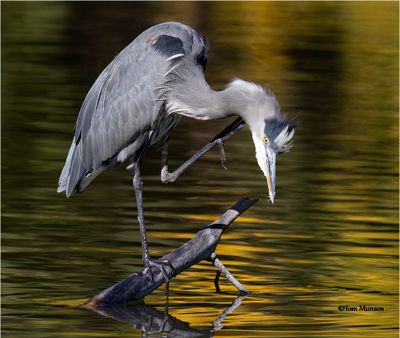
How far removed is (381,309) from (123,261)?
7.02 ft

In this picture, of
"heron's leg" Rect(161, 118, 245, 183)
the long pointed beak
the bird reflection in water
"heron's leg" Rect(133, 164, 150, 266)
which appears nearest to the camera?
the bird reflection in water

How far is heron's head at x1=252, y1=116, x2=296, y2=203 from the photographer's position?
30.9ft

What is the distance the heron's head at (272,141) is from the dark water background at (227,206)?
977mm

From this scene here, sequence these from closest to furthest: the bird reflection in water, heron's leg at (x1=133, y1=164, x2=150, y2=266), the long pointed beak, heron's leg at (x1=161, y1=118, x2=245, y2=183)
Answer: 1. the bird reflection in water
2. the long pointed beak
3. heron's leg at (x1=133, y1=164, x2=150, y2=266)
4. heron's leg at (x1=161, y1=118, x2=245, y2=183)

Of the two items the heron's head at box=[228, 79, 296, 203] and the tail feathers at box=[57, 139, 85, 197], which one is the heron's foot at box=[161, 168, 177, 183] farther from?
the heron's head at box=[228, 79, 296, 203]

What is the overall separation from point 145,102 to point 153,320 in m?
1.74

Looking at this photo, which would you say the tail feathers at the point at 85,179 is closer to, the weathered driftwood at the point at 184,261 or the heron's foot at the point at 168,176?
the heron's foot at the point at 168,176

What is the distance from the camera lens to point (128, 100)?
33.4 ft

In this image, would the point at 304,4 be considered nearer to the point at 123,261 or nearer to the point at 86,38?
the point at 86,38

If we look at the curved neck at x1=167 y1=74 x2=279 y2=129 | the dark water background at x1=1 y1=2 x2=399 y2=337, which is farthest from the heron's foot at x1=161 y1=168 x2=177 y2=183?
the dark water background at x1=1 y1=2 x2=399 y2=337

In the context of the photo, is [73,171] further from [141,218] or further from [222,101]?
[222,101]

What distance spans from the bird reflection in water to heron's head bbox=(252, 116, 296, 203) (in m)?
1.01

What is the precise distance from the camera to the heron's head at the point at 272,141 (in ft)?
30.9

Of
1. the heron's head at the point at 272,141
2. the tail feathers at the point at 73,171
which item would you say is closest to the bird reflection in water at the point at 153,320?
the heron's head at the point at 272,141
